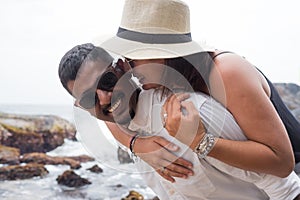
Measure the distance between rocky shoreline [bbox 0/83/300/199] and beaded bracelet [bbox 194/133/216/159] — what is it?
115cm

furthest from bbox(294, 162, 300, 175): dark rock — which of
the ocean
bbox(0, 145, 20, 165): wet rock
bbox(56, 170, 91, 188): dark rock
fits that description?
bbox(0, 145, 20, 165): wet rock

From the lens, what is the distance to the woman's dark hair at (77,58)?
64 centimetres

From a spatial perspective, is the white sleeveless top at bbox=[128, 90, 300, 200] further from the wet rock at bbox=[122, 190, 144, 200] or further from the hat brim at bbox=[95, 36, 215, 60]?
the wet rock at bbox=[122, 190, 144, 200]

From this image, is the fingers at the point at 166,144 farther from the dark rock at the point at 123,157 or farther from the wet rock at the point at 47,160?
the wet rock at the point at 47,160

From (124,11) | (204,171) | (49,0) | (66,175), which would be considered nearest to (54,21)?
(49,0)

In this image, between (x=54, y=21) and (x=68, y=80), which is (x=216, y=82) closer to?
(x=68, y=80)

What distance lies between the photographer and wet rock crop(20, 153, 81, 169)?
1.76 meters

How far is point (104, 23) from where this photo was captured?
5.24 ft

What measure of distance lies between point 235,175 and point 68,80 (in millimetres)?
270

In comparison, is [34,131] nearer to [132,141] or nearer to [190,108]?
[132,141]

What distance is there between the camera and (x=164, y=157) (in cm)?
64

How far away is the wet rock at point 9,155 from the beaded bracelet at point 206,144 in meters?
1.29

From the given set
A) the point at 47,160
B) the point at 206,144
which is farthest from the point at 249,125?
the point at 47,160

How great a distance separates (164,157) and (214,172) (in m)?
0.08
